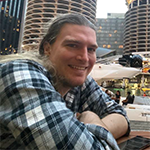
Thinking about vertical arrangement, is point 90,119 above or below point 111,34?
below

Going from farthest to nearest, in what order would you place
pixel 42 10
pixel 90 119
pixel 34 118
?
pixel 42 10 → pixel 90 119 → pixel 34 118

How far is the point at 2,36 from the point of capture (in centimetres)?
8338

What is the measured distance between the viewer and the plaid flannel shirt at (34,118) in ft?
1.90

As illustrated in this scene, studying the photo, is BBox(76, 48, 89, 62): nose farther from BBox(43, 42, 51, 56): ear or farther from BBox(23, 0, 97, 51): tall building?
BBox(23, 0, 97, 51): tall building

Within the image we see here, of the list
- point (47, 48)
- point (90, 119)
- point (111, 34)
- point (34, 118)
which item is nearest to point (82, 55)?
point (47, 48)

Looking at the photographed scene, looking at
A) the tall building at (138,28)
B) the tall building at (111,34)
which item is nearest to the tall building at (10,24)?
the tall building at (111,34)

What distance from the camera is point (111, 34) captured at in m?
81.8

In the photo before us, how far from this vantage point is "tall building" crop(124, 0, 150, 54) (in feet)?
189

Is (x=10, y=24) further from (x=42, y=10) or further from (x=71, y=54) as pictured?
(x=71, y=54)

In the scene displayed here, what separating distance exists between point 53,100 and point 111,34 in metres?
86.1

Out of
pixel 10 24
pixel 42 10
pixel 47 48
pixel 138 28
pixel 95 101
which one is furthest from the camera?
pixel 10 24

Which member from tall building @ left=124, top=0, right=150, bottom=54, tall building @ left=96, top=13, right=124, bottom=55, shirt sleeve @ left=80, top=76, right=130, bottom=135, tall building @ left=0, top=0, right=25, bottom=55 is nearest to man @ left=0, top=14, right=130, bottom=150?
shirt sleeve @ left=80, top=76, right=130, bottom=135

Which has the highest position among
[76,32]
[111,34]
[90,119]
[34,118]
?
[111,34]

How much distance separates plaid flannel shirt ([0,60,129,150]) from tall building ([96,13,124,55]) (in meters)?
81.1
